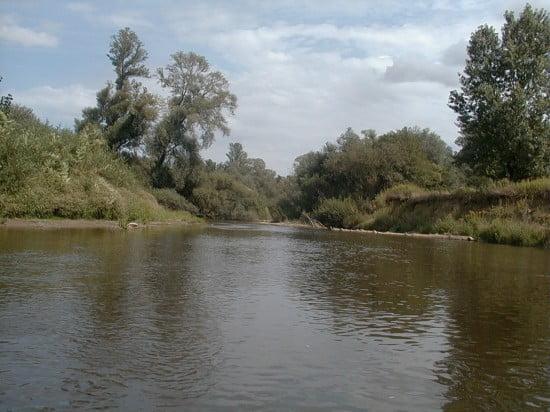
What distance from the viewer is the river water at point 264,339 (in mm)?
4477

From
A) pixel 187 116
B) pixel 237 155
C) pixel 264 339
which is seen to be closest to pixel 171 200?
pixel 187 116

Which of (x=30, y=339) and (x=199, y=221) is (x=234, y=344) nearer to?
(x=30, y=339)

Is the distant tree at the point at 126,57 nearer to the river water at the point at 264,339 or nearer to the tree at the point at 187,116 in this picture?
the tree at the point at 187,116

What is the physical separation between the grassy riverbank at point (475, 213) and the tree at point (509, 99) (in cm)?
278

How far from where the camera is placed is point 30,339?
573 centimetres

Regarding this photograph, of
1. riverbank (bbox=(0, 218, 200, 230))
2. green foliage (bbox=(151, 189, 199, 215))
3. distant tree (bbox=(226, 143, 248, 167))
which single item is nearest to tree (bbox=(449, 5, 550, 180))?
riverbank (bbox=(0, 218, 200, 230))

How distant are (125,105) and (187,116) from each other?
246 inches

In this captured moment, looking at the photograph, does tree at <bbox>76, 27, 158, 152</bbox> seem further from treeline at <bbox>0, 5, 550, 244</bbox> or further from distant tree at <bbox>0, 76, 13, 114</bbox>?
distant tree at <bbox>0, 76, 13, 114</bbox>

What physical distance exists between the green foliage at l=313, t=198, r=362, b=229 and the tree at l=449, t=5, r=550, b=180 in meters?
11.7

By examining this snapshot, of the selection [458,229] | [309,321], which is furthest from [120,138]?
[309,321]

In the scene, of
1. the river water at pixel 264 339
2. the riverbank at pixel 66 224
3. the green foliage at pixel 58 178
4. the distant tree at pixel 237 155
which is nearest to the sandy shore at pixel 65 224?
the riverbank at pixel 66 224

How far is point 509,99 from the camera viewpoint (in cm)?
3275

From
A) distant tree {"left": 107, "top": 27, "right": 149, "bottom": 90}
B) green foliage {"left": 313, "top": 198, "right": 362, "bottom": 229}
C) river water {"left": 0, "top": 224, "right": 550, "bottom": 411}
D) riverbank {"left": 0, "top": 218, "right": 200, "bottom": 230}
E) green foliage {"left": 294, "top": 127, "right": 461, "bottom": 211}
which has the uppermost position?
distant tree {"left": 107, "top": 27, "right": 149, "bottom": 90}

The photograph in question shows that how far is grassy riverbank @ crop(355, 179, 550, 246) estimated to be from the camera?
26.0m
